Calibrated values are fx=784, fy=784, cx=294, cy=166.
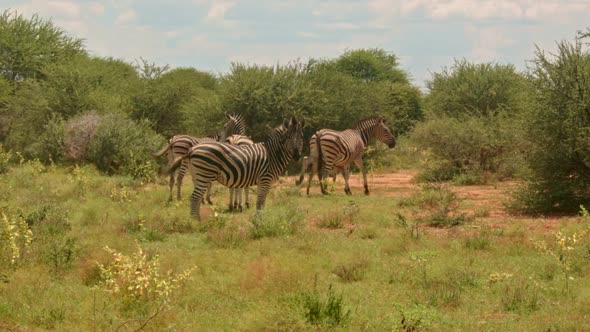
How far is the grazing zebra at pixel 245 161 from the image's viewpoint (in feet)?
46.0

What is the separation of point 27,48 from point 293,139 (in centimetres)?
2327

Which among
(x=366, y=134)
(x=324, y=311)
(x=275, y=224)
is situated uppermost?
(x=366, y=134)

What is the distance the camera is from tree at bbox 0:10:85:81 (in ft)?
110

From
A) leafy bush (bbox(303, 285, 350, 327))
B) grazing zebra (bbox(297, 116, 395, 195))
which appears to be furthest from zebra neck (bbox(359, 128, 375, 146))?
leafy bush (bbox(303, 285, 350, 327))

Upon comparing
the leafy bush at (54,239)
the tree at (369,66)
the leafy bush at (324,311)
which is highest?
the tree at (369,66)

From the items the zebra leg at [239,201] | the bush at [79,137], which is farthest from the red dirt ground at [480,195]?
the bush at [79,137]

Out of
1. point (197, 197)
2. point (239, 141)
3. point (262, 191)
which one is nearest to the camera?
point (197, 197)

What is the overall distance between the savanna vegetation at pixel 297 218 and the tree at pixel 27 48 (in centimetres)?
12

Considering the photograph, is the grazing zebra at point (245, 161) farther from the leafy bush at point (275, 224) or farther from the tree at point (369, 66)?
the tree at point (369, 66)

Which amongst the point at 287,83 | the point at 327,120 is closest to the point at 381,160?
the point at 327,120

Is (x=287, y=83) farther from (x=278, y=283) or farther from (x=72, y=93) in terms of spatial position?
(x=278, y=283)

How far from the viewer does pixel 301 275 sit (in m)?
8.96

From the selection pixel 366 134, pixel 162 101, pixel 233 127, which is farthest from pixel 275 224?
pixel 162 101

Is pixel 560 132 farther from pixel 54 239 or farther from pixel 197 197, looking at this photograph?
pixel 54 239
